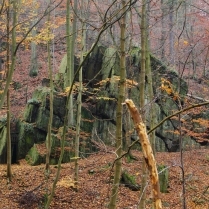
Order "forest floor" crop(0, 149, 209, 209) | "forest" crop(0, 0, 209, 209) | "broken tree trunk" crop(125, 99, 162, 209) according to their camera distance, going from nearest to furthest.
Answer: "broken tree trunk" crop(125, 99, 162, 209) → "forest" crop(0, 0, 209, 209) → "forest floor" crop(0, 149, 209, 209)

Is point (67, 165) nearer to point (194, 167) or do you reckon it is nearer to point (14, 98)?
point (194, 167)

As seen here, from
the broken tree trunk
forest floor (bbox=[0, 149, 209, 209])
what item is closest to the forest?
forest floor (bbox=[0, 149, 209, 209])

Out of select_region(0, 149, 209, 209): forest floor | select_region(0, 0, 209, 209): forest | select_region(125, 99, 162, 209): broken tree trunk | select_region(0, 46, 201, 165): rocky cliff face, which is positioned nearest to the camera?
select_region(125, 99, 162, 209): broken tree trunk

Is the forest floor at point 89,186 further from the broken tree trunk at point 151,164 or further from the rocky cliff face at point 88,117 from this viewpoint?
the broken tree trunk at point 151,164

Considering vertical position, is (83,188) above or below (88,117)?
below

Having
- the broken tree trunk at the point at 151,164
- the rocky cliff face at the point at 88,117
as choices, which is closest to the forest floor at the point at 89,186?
the rocky cliff face at the point at 88,117

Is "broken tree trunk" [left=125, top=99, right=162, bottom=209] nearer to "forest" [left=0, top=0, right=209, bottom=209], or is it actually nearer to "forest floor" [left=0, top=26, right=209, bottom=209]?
"forest" [left=0, top=0, right=209, bottom=209]

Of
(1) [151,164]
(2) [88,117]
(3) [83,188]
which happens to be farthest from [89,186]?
(1) [151,164]

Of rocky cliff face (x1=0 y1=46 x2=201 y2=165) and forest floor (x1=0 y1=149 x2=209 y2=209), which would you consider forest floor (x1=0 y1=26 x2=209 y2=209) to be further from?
rocky cliff face (x1=0 y1=46 x2=201 y2=165)

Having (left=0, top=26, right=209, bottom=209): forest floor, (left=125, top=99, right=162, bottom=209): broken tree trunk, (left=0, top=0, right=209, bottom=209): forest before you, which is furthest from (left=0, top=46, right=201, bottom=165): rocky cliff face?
(left=125, top=99, right=162, bottom=209): broken tree trunk

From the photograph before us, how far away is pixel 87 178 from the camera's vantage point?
36.4 ft

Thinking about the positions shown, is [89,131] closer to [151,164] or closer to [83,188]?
[83,188]

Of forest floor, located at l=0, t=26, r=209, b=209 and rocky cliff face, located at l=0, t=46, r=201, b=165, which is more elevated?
rocky cliff face, located at l=0, t=46, r=201, b=165

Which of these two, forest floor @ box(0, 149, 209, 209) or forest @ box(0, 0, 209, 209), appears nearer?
forest @ box(0, 0, 209, 209)
